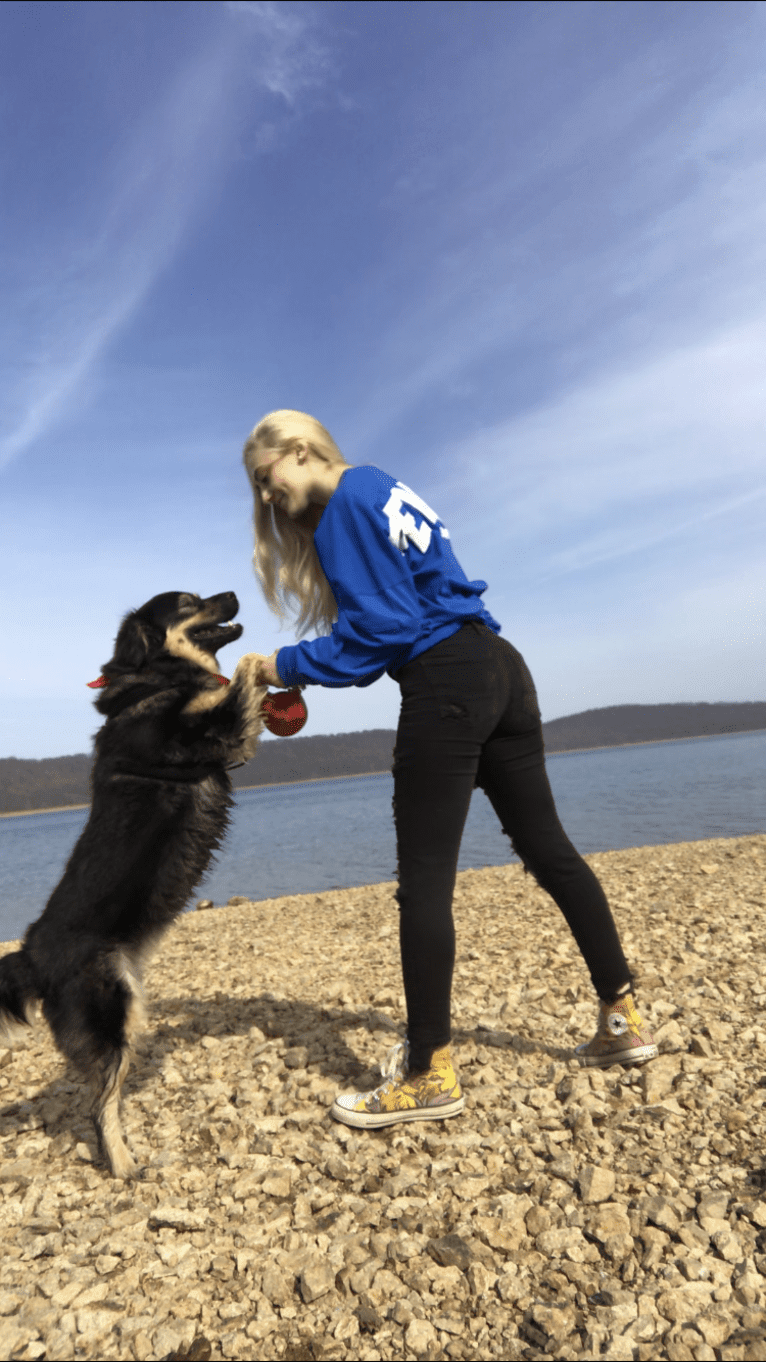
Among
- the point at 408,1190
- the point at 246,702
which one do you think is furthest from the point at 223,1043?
the point at 246,702

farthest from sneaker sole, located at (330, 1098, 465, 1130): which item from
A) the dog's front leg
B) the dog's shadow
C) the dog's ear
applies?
the dog's ear

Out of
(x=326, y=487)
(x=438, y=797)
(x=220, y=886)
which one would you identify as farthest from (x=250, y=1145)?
(x=220, y=886)

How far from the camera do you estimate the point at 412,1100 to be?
2816 millimetres

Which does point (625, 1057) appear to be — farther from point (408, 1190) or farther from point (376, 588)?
point (376, 588)

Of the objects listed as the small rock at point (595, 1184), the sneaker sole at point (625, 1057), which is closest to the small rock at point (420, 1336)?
the small rock at point (595, 1184)

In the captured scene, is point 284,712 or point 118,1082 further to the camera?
point 284,712

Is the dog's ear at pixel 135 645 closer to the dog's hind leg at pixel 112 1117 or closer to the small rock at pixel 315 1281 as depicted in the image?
the dog's hind leg at pixel 112 1117

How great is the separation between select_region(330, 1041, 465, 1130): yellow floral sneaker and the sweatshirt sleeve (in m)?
1.47

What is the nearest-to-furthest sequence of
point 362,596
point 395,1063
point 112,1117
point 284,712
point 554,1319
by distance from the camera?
point 554,1319 → point 362,596 → point 112,1117 → point 395,1063 → point 284,712

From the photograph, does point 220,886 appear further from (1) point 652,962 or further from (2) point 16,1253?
(2) point 16,1253

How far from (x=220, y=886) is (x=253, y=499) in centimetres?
1279

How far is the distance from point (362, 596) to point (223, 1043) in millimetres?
2535

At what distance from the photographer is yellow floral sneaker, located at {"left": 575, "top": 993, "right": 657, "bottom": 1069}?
3.04m

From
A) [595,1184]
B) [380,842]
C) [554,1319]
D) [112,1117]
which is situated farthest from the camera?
[380,842]
